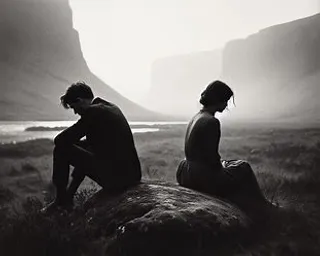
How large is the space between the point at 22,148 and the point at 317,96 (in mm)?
4374

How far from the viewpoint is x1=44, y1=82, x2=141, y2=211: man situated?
233 centimetres

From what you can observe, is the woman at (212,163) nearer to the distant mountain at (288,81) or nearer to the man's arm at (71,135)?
the man's arm at (71,135)

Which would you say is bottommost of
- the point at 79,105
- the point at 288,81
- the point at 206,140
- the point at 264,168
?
the point at 264,168

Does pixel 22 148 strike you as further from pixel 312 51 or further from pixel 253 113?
pixel 312 51

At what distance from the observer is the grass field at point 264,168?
2.58 m

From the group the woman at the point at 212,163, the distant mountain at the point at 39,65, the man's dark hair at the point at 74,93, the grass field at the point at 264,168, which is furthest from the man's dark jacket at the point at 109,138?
the distant mountain at the point at 39,65

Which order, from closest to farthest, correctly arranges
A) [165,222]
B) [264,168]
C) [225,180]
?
Result: [165,222] → [225,180] → [264,168]

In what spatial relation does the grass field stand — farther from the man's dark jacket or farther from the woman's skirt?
the man's dark jacket

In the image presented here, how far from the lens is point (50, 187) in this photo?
10.9ft

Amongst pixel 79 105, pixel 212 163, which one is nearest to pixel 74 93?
pixel 79 105

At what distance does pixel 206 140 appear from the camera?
251 cm

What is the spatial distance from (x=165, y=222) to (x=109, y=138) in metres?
0.74

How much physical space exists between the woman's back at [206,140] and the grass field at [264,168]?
598 mm

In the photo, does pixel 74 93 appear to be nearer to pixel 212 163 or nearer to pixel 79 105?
pixel 79 105
